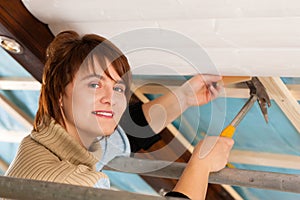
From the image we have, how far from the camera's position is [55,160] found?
1271mm

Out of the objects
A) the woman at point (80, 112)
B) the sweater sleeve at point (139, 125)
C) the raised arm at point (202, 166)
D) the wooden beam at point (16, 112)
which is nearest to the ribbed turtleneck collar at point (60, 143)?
the woman at point (80, 112)

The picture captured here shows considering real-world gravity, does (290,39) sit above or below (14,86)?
below

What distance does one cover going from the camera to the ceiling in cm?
123

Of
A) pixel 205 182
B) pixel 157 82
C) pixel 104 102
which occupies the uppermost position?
pixel 157 82

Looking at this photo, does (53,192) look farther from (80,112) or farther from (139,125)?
(139,125)

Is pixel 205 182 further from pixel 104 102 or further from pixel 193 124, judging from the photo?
pixel 193 124

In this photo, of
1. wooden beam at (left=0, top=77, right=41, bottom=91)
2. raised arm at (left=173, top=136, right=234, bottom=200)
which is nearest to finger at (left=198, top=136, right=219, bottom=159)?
raised arm at (left=173, top=136, right=234, bottom=200)

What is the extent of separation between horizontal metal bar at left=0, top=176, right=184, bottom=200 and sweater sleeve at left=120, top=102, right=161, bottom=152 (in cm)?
72

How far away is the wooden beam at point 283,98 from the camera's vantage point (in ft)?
5.12

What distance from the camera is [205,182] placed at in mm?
1277

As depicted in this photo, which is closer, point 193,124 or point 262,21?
point 262,21

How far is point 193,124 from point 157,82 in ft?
0.80

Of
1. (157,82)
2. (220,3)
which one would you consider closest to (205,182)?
(220,3)

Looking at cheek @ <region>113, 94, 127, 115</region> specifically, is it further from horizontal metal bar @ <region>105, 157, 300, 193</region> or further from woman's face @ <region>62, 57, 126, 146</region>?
horizontal metal bar @ <region>105, 157, 300, 193</region>
